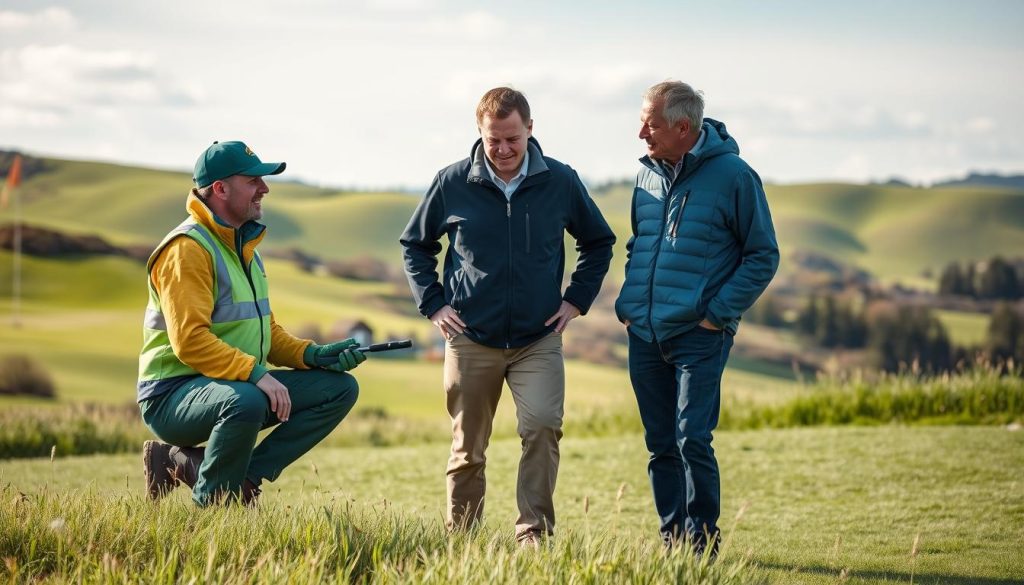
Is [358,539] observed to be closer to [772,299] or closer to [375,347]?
[375,347]

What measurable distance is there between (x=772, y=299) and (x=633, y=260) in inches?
2307

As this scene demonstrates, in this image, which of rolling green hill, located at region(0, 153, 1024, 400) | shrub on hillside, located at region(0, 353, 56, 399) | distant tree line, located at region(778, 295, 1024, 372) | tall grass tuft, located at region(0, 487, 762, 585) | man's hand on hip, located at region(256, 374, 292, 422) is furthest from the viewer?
distant tree line, located at region(778, 295, 1024, 372)

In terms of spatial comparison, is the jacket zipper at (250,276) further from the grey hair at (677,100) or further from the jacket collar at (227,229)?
the grey hair at (677,100)

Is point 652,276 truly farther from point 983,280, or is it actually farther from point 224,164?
point 983,280

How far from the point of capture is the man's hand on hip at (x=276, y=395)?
5.13 meters

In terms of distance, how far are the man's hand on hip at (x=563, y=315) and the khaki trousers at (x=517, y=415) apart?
0.07m

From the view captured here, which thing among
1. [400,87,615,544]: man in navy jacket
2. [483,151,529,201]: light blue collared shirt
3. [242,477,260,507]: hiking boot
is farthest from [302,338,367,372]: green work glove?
[483,151,529,201]: light blue collared shirt

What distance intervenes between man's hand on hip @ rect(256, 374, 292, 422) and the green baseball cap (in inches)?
40.0

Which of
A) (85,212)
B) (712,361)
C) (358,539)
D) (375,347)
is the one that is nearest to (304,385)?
(375,347)

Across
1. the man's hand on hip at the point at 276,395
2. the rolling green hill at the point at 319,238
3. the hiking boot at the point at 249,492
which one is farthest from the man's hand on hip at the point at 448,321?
the rolling green hill at the point at 319,238

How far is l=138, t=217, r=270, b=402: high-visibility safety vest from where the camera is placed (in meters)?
5.18

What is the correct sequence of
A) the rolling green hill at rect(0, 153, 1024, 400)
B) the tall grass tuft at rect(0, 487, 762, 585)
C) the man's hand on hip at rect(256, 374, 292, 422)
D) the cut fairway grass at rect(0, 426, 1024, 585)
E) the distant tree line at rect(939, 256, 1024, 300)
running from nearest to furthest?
the tall grass tuft at rect(0, 487, 762, 585), the cut fairway grass at rect(0, 426, 1024, 585), the man's hand on hip at rect(256, 374, 292, 422), the rolling green hill at rect(0, 153, 1024, 400), the distant tree line at rect(939, 256, 1024, 300)

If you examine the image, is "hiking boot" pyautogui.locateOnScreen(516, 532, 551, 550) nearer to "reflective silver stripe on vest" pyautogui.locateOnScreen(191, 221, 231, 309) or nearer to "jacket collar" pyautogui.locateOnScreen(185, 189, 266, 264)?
"reflective silver stripe on vest" pyautogui.locateOnScreen(191, 221, 231, 309)

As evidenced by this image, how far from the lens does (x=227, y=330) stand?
5.28 m
